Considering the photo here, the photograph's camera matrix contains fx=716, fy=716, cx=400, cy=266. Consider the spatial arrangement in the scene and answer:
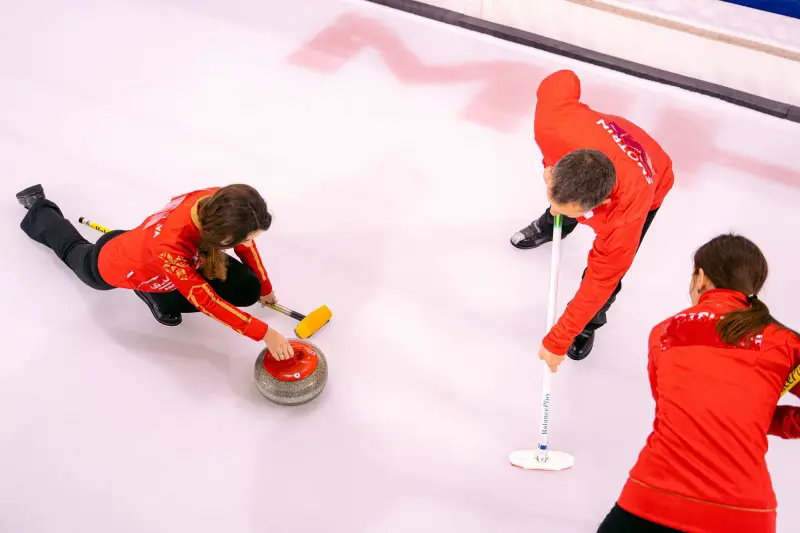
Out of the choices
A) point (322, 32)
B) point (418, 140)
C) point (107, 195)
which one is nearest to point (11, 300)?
point (107, 195)

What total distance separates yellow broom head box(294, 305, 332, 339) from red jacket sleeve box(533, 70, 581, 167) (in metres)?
0.87

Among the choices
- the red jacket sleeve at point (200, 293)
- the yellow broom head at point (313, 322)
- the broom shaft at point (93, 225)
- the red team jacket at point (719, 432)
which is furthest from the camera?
the broom shaft at point (93, 225)

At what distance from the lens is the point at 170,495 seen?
2029mm

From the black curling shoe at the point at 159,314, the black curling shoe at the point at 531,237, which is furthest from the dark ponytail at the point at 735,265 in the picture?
the black curling shoe at the point at 159,314

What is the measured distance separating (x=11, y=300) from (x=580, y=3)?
9.00 ft

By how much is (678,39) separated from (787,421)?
7.40ft

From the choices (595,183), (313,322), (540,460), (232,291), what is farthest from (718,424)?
(232,291)

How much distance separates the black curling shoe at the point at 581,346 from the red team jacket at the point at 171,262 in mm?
1005

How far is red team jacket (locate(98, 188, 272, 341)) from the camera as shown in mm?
1922

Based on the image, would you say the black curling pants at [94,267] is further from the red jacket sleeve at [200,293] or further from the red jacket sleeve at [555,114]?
the red jacket sleeve at [555,114]

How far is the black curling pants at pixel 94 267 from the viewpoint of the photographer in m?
2.25

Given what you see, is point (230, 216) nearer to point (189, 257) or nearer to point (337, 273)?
point (189, 257)

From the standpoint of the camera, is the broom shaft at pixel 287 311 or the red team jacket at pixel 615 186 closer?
the red team jacket at pixel 615 186

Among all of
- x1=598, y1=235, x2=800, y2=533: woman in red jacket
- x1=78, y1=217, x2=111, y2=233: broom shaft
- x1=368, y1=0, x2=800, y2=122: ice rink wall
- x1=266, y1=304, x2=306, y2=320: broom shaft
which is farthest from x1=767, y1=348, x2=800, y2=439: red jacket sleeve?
x1=78, y1=217, x2=111, y2=233: broom shaft
